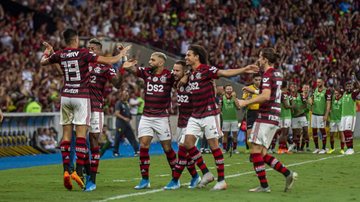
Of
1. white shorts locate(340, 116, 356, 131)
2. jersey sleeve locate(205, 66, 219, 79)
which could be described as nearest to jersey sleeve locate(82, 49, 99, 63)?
jersey sleeve locate(205, 66, 219, 79)

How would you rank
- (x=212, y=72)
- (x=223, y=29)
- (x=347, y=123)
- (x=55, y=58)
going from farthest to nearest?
(x=223, y=29)
(x=347, y=123)
(x=55, y=58)
(x=212, y=72)

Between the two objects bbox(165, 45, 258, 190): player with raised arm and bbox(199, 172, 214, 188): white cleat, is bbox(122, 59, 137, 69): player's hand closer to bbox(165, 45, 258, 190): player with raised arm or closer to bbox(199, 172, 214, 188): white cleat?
bbox(165, 45, 258, 190): player with raised arm

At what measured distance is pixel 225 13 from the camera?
157ft

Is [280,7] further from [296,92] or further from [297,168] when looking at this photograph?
[297,168]

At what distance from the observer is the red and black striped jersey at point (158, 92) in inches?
625

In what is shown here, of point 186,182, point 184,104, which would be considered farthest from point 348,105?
point 184,104

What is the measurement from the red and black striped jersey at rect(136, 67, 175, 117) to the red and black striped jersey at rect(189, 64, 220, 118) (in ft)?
1.89

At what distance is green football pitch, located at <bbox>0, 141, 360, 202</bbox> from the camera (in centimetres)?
1441

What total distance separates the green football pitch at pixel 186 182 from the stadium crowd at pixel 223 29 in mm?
13881

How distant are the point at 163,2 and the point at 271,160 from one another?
32.1 m

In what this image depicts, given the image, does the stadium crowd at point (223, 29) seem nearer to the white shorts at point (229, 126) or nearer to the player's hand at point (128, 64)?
the white shorts at point (229, 126)

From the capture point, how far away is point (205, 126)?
15.4m

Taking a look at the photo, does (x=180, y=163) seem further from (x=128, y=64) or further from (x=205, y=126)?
(x=128, y=64)

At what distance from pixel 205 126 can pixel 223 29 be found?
30.9 metres
